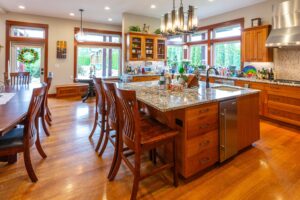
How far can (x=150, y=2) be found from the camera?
538 cm

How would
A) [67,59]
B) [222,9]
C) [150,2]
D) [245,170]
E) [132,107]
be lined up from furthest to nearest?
[67,59]
[222,9]
[150,2]
[245,170]
[132,107]

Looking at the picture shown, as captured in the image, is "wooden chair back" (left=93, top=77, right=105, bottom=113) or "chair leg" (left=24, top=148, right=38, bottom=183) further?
"wooden chair back" (left=93, top=77, right=105, bottom=113)

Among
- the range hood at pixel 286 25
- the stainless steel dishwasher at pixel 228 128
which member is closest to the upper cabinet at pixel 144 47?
the range hood at pixel 286 25

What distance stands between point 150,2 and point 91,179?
496cm

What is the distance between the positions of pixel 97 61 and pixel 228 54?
5.24 m

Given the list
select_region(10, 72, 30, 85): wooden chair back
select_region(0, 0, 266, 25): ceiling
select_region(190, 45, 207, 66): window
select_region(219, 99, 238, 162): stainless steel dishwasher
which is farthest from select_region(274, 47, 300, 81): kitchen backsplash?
select_region(10, 72, 30, 85): wooden chair back

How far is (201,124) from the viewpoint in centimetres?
216

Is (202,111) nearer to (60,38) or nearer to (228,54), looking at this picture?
(228,54)

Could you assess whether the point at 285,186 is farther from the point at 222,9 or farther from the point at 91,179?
the point at 222,9

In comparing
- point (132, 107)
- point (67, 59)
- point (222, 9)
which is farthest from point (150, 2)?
point (132, 107)

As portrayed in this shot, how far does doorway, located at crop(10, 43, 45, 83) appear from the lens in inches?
263

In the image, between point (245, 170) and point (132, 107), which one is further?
point (245, 170)

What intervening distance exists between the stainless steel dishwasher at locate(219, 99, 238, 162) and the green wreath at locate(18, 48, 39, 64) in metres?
7.14

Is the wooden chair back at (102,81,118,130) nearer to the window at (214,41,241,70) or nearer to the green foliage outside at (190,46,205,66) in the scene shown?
the window at (214,41,241,70)
